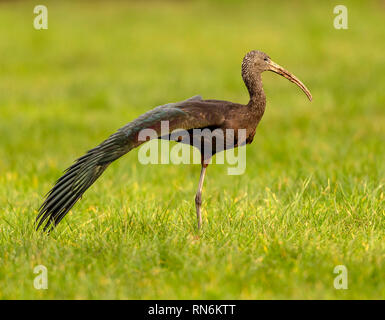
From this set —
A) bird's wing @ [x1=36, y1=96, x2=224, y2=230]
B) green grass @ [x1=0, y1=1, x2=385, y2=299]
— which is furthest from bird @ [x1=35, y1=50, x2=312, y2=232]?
green grass @ [x1=0, y1=1, x2=385, y2=299]

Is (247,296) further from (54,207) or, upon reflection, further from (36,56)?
(36,56)

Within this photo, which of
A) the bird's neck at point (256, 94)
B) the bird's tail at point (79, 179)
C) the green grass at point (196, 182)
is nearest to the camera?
the green grass at point (196, 182)

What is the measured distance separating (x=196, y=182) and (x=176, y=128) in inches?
114

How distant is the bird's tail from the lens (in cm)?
411

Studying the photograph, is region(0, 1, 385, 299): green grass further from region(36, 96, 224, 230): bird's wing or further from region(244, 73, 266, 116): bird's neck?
region(244, 73, 266, 116): bird's neck

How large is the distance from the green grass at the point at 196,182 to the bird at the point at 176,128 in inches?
13.6

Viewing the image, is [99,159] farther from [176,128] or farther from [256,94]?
[256,94]

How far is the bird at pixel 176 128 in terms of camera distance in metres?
4.15

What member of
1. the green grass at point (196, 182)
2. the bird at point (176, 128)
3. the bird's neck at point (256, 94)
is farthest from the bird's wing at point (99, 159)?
the bird's neck at point (256, 94)

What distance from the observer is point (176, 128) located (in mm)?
4270

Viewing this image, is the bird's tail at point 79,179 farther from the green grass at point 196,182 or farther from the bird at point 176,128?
the green grass at point 196,182

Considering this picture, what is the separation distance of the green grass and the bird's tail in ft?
0.95

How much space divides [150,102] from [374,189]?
315 inches
